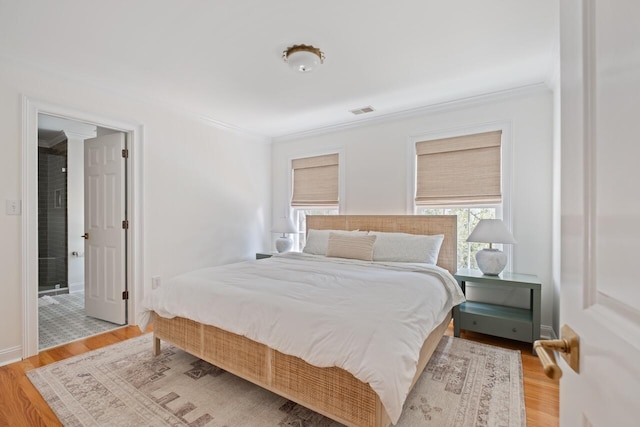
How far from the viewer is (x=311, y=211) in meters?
4.95

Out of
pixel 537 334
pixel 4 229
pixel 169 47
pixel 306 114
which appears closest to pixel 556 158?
pixel 537 334

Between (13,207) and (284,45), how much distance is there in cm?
267

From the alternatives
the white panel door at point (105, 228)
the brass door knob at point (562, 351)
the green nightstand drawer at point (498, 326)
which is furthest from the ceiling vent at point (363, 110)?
the brass door knob at point (562, 351)

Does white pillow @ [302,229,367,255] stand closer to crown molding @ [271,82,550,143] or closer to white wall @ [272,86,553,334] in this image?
white wall @ [272,86,553,334]

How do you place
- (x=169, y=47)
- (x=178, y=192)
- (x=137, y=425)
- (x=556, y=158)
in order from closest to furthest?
(x=137, y=425) < (x=169, y=47) < (x=556, y=158) < (x=178, y=192)

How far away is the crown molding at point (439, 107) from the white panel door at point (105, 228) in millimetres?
2594

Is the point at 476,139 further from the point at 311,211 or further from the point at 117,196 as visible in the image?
the point at 117,196

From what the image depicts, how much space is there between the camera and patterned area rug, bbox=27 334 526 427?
181cm

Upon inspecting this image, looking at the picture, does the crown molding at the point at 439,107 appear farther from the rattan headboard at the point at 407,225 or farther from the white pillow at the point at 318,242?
the white pillow at the point at 318,242

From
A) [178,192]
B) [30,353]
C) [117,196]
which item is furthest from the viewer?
[178,192]

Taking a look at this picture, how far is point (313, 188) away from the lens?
4.79 m

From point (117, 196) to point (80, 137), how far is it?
95.0 inches

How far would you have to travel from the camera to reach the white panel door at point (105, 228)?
3393mm

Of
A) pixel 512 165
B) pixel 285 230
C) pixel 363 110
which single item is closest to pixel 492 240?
pixel 512 165
